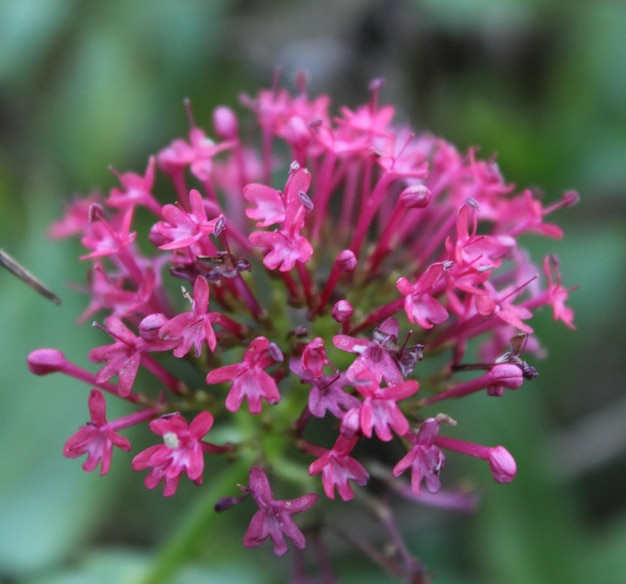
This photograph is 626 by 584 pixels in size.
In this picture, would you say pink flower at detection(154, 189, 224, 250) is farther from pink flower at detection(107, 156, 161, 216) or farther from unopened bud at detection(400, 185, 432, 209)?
unopened bud at detection(400, 185, 432, 209)

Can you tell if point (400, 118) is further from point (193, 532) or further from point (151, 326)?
point (151, 326)

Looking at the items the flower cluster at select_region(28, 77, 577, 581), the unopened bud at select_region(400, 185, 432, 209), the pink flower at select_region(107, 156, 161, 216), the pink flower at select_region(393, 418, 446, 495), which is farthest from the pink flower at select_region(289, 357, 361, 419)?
the pink flower at select_region(107, 156, 161, 216)

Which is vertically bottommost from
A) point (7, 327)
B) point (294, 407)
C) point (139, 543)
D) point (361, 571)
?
point (139, 543)

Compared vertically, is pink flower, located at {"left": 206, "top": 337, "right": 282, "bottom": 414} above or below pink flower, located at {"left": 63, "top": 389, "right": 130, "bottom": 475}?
above

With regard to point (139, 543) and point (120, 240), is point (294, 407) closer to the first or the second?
point (120, 240)

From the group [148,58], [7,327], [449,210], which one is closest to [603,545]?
[449,210]

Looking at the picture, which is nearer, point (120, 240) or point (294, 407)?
point (120, 240)

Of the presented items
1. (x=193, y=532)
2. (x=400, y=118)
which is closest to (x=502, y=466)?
(x=193, y=532)
